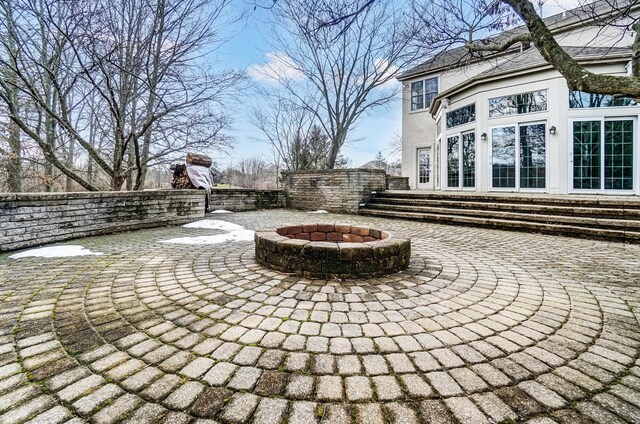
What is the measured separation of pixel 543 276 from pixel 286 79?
13.7 metres

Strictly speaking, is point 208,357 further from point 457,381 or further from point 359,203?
point 359,203

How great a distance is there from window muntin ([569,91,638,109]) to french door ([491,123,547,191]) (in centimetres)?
92

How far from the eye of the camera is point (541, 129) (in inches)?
349

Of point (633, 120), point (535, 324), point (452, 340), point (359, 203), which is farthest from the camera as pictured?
point (359, 203)

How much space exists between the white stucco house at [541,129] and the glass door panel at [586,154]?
22 millimetres

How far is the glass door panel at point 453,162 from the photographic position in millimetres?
11062

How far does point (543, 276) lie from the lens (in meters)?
3.03

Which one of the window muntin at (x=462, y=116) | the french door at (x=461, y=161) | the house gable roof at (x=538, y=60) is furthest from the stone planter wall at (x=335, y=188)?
the house gable roof at (x=538, y=60)

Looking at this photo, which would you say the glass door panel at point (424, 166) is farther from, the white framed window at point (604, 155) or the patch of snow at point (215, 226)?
the patch of snow at point (215, 226)

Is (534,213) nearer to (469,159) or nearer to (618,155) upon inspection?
(618,155)

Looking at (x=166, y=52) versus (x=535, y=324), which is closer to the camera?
(x=535, y=324)

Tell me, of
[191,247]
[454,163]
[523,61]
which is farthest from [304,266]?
[523,61]

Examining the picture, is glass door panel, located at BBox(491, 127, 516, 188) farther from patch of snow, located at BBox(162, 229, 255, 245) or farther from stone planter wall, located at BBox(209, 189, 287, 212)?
patch of snow, located at BBox(162, 229, 255, 245)

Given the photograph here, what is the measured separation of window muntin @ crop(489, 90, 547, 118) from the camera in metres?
8.88
